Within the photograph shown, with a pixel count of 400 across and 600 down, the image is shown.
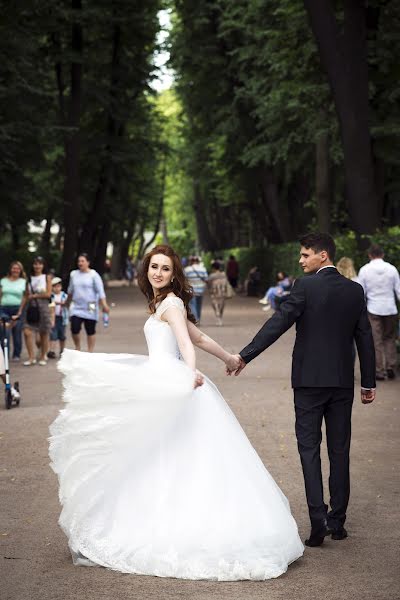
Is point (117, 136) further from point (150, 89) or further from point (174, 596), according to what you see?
point (174, 596)

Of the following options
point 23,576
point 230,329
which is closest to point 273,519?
point 23,576

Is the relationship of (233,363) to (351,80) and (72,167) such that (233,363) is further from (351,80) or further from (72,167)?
(72,167)

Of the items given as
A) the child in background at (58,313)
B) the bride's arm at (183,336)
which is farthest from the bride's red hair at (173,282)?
the child in background at (58,313)

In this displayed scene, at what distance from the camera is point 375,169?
28016 mm

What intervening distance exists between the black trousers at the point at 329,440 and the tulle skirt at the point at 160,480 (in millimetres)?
523

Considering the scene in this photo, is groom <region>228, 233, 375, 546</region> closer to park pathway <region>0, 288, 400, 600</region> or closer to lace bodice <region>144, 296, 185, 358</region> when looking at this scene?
park pathway <region>0, 288, 400, 600</region>

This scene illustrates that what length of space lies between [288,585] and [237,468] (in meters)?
0.78

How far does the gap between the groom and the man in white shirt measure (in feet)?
33.3

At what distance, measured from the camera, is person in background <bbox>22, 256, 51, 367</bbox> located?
2130 centimetres

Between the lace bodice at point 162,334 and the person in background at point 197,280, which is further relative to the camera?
the person in background at point 197,280

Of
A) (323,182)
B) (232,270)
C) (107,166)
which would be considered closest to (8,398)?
(323,182)

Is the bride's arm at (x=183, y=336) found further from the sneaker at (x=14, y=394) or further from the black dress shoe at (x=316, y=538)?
the sneaker at (x=14, y=394)

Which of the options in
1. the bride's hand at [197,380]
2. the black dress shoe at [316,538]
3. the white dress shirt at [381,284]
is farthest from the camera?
the white dress shirt at [381,284]

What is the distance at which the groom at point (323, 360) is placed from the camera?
25.1 ft
